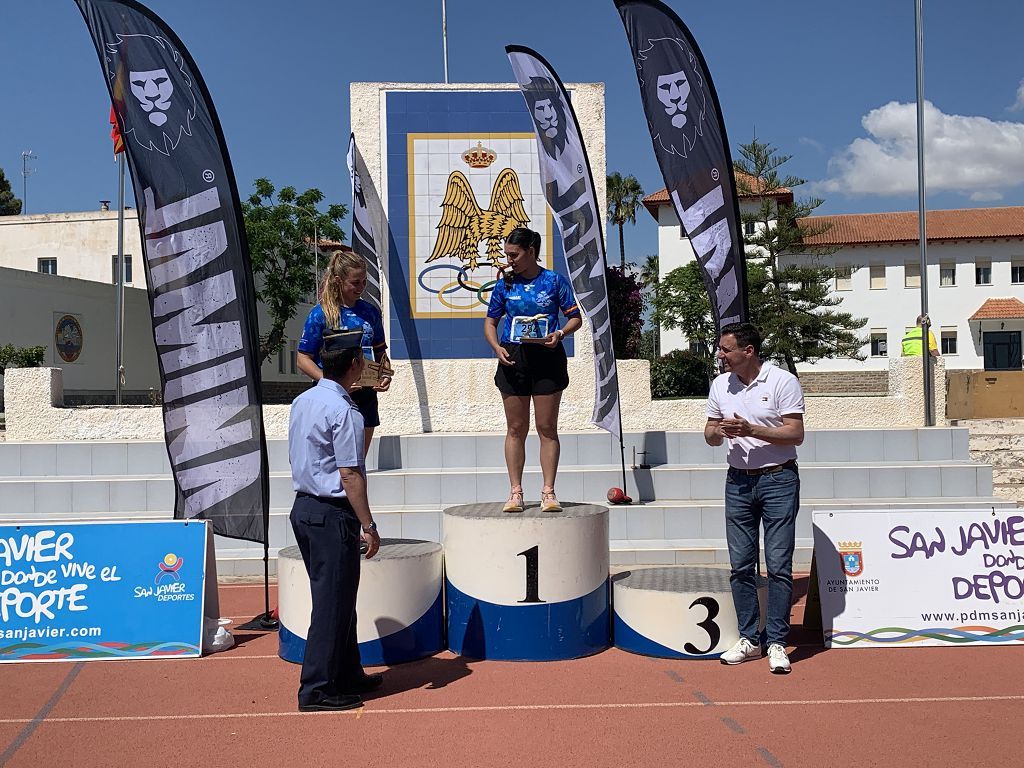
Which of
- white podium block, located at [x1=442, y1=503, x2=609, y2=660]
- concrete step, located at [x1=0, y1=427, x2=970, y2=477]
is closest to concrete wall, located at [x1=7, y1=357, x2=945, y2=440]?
concrete step, located at [x1=0, y1=427, x2=970, y2=477]

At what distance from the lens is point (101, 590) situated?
5.66m

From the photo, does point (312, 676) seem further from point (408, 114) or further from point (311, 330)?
point (408, 114)

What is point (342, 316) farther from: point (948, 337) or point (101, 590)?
point (948, 337)

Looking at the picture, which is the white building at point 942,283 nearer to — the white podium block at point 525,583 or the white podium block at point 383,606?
the white podium block at point 525,583

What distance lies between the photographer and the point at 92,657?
5504 mm

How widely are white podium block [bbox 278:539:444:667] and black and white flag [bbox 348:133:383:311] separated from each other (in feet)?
19.6

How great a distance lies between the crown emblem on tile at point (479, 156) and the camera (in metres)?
11.3

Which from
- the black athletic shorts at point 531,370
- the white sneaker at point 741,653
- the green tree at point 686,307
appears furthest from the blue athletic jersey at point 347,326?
the green tree at point 686,307

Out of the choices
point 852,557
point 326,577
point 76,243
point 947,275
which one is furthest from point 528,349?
point 947,275

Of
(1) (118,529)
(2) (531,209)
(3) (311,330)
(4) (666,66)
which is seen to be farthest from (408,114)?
(1) (118,529)

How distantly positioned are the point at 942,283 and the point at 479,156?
44.8 m

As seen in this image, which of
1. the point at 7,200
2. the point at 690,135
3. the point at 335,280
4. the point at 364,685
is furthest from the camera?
the point at 7,200

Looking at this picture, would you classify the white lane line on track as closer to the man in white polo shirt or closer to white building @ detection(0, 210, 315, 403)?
the man in white polo shirt

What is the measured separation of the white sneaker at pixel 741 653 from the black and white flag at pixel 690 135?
110 inches
